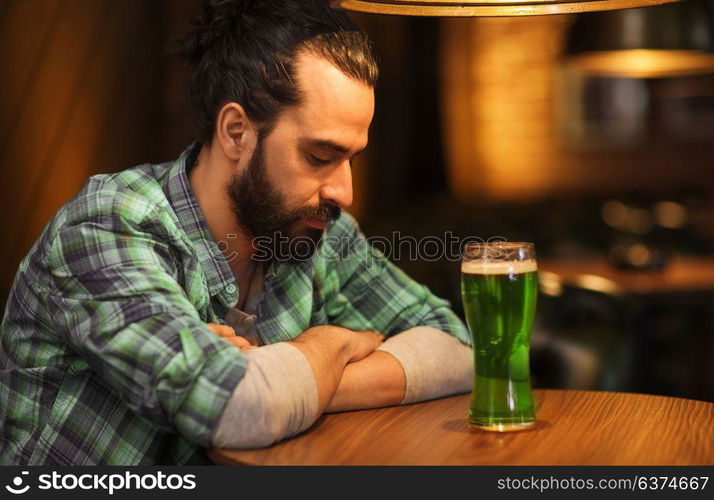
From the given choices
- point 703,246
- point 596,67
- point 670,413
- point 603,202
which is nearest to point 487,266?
point 670,413

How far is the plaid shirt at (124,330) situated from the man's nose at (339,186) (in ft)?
0.72

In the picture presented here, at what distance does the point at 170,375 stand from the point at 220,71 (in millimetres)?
714

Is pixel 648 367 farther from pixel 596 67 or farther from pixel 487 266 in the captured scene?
pixel 487 266

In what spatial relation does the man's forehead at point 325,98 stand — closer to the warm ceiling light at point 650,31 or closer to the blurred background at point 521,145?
the blurred background at point 521,145

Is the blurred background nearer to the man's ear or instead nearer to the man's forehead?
the man's ear

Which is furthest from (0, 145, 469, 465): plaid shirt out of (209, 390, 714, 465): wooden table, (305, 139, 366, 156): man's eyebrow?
(305, 139, 366, 156): man's eyebrow

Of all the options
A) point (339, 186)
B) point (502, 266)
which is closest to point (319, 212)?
point (339, 186)

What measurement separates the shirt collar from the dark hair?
0.14 m

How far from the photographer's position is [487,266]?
1482 millimetres

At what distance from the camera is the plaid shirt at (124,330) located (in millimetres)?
1418

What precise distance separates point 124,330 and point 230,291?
0.36m

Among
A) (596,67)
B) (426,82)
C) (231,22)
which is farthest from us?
(426,82)

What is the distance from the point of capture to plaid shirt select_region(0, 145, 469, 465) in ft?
4.65

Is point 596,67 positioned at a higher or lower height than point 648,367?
higher
